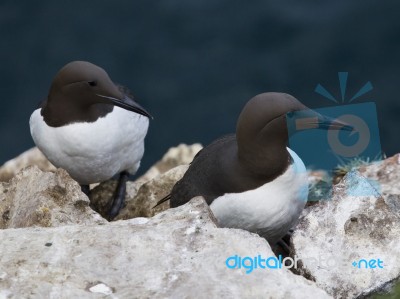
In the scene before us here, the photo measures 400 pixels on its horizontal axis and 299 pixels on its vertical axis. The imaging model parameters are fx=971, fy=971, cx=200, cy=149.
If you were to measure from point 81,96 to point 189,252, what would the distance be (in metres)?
3.34

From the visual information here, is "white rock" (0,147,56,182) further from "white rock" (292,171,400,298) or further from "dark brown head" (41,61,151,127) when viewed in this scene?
"white rock" (292,171,400,298)

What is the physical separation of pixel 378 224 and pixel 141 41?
937 centimetres

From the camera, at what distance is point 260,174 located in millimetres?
6594

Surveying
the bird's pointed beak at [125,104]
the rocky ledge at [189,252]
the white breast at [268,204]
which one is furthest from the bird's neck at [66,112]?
the white breast at [268,204]

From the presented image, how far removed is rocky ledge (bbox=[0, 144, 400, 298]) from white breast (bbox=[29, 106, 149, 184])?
168cm

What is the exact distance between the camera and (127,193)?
30.8ft

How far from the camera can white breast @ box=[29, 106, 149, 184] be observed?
8.45 metres

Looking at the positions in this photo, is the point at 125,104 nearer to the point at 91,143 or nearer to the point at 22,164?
the point at 91,143

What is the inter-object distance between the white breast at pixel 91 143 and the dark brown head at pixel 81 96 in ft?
0.28

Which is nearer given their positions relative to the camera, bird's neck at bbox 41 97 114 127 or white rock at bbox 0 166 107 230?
white rock at bbox 0 166 107 230

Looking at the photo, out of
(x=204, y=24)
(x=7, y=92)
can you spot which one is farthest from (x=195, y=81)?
(x=7, y=92)

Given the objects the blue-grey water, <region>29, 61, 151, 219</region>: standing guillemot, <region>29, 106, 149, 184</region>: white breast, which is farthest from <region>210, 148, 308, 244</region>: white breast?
the blue-grey water

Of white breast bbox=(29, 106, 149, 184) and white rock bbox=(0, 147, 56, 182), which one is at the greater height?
white rock bbox=(0, 147, 56, 182)

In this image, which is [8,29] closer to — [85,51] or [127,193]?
[85,51]
